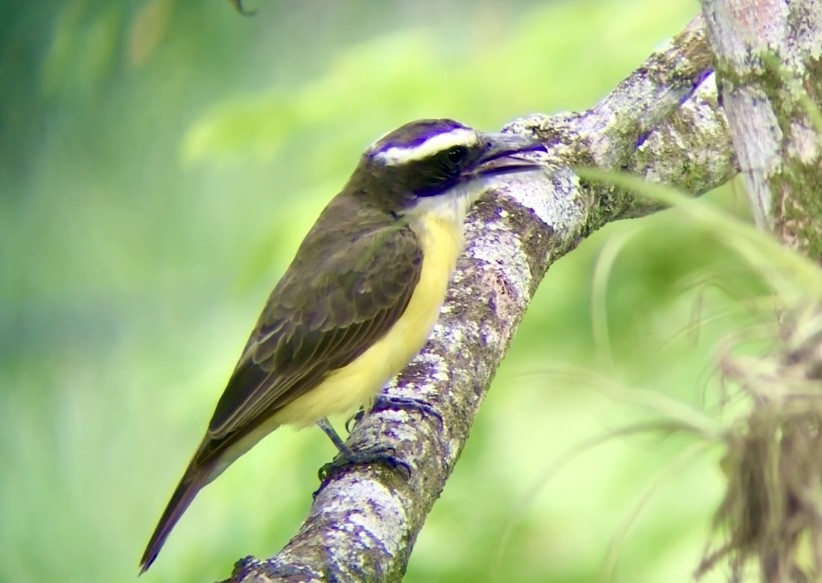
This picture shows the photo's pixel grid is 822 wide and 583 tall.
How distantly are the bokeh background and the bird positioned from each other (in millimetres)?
318

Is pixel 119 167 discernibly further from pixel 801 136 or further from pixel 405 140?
pixel 801 136

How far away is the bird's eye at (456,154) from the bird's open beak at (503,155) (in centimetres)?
5

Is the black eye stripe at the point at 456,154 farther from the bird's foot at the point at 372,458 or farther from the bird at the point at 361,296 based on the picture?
the bird's foot at the point at 372,458

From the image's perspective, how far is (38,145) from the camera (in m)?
6.25

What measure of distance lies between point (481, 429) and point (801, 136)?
1.81 m

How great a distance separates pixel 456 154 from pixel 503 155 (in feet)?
0.40

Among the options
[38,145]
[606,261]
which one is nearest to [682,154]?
[606,261]

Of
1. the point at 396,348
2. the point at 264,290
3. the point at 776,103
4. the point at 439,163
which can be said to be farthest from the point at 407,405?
the point at 264,290

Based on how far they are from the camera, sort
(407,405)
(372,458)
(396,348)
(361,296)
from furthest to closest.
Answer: (361,296)
(396,348)
(407,405)
(372,458)

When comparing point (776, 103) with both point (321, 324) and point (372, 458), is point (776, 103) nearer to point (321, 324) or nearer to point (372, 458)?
point (372, 458)

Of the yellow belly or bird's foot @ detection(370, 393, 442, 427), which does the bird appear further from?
bird's foot @ detection(370, 393, 442, 427)

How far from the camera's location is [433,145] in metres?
3.15

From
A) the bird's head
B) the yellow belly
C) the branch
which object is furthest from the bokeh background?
the bird's head

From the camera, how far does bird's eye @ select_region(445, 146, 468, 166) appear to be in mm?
3160
